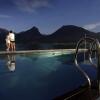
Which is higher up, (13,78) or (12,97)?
(13,78)

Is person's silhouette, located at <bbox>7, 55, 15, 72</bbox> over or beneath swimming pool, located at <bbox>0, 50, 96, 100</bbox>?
over

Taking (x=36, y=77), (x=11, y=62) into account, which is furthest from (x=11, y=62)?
(x=36, y=77)

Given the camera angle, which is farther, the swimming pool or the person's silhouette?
the person's silhouette

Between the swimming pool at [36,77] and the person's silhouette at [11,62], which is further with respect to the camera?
the person's silhouette at [11,62]

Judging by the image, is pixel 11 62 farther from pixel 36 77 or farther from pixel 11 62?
pixel 36 77

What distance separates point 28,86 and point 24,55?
1.84m

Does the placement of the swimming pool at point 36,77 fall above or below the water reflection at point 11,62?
below

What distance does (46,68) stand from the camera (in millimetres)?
9211

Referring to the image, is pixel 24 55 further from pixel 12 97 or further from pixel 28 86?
pixel 12 97

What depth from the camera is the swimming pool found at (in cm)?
714

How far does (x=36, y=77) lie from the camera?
27.7ft

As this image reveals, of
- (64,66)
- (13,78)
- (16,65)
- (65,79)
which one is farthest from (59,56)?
(13,78)

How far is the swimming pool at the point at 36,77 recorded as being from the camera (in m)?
7.14

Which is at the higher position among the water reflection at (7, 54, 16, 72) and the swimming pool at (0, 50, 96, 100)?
the water reflection at (7, 54, 16, 72)
